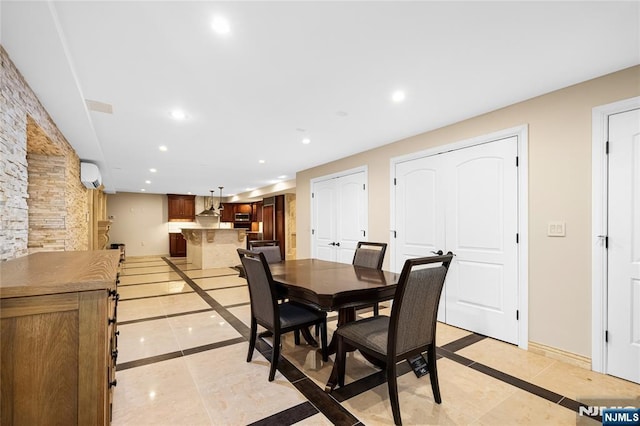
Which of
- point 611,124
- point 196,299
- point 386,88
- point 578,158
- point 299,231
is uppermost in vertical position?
point 386,88

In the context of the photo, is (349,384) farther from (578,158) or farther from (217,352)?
(578,158)

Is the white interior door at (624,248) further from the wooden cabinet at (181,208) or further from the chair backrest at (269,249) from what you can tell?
the wooden cabinet at (181,208)

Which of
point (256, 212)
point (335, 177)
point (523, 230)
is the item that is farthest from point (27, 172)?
point (256, 212)

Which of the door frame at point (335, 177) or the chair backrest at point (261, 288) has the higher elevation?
the door frame at point (335, 177)

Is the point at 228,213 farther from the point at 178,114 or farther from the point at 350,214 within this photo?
the point at 178,114

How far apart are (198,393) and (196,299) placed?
104 inches

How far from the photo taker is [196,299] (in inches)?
174

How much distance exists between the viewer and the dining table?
6.08 ft

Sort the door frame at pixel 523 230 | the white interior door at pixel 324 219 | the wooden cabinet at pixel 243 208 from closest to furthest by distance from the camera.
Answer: the door frame at pixel 523 230
the white interior door at pixel 324 219
the wooden cabinet at pixel 243 208

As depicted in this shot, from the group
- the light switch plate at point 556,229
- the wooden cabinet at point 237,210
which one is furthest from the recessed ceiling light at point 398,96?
the wooden cabinet at point 237,210

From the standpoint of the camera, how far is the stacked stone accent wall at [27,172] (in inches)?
71.6

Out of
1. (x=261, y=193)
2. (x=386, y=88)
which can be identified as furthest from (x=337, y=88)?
(x=261, y=193)

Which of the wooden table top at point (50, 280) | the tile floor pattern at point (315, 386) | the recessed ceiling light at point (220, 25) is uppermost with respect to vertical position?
the recessed ceiling light at point (220, 25)

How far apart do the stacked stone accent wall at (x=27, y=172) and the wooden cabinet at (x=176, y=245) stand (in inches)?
247
